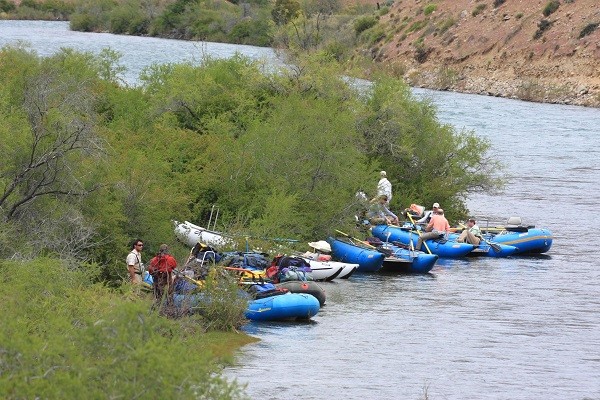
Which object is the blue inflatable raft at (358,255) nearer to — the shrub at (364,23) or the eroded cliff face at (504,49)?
the eroded cliff face at (504,49)

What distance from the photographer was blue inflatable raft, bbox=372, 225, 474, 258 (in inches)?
1403

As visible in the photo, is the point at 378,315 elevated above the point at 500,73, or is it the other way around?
the point at 500,73

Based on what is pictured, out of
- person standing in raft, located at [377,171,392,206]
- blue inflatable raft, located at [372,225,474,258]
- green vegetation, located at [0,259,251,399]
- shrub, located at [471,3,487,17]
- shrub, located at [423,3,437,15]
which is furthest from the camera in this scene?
shrub, located at [423,3,437,15]

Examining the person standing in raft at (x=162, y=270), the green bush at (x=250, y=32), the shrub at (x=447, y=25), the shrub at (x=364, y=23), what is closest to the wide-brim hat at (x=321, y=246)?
the person standing in raft at (x=162, y=270)

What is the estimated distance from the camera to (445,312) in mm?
28156

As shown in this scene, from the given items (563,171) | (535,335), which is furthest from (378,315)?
(563,171)

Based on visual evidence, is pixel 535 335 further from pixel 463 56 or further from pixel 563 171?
pixel 463 56

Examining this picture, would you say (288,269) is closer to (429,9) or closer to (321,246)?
(321,246)

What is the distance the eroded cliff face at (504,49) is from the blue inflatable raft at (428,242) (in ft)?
172

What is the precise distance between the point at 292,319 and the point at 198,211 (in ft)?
25.4

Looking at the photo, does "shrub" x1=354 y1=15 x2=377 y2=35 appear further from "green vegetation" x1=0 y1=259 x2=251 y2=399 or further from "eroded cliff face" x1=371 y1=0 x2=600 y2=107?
"green vegetation" x1=0 y1=259 x2=251 y2=399

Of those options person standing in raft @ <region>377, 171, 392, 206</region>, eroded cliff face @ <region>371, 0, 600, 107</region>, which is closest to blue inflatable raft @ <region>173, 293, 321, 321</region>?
person standing in raft @ <region>377, 171, 392, 206</region>

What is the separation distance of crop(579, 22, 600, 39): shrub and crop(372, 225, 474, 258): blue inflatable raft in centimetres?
6087

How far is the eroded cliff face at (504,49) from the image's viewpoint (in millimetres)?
89750
